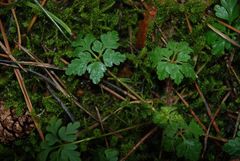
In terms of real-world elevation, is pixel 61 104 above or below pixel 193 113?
above

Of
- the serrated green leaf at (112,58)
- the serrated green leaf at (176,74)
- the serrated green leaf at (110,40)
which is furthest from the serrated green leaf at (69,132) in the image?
the serrated green leaf at (176,74)

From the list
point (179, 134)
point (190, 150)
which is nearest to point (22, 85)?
point (179, 134)

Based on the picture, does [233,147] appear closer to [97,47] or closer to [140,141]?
[140,141]

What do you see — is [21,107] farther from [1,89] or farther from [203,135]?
[203,135]

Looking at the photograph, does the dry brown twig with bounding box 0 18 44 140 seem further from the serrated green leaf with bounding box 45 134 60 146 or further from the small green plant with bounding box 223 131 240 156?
→ the small green plant with bounding box 223 131 240 156

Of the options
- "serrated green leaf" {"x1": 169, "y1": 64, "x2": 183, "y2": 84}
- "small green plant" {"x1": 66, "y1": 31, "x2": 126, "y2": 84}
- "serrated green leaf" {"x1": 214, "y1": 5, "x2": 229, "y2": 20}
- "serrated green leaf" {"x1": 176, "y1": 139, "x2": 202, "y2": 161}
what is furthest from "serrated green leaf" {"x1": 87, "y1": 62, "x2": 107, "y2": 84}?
"serrated green leaf" {"x1": 214, "y1": 5, "x2": 229, "y2": 20}

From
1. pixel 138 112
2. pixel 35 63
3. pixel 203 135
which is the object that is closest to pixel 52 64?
pixel 35 63

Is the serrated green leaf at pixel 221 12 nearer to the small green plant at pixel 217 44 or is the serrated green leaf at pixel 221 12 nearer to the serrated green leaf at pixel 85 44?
the small green plant at pixel 217 44
